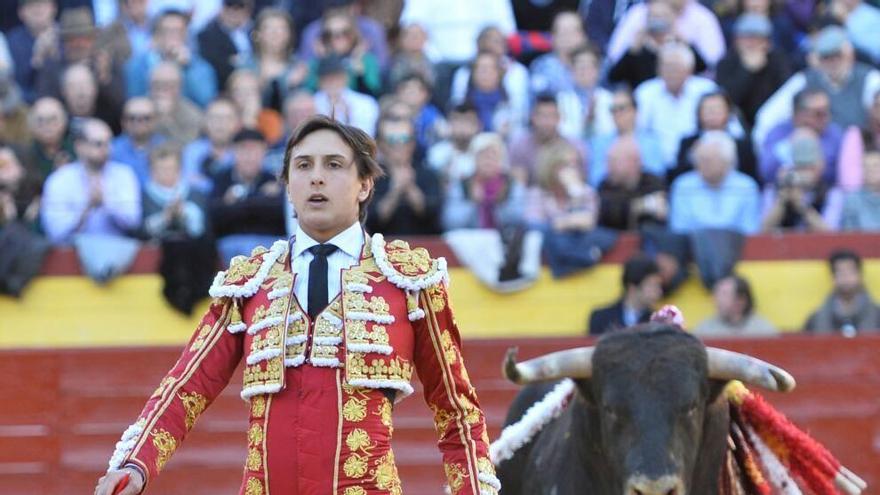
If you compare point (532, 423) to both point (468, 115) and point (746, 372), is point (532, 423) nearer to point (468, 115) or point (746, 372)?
point (746, 372)

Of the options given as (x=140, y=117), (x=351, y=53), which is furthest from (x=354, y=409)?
(x=351, y=53)

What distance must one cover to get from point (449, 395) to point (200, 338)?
0.46m

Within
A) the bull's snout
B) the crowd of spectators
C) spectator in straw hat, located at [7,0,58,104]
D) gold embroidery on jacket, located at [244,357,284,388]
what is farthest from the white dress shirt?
spectator in straw hat, located at [7,0,58,104]

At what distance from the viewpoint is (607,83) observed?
843 centimetres

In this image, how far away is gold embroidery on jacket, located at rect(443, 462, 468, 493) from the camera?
11.2 ft

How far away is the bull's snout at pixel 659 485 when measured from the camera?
13.8ft

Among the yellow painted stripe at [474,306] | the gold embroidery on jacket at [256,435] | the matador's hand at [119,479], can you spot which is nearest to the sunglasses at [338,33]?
the yellow painted stripe at [474,306]

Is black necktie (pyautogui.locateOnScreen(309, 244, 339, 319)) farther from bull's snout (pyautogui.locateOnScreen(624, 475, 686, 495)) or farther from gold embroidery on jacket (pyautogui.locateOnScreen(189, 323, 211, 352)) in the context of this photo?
bull's snout (pyautogui.locateOnScreen(624, 475, 686, 495))

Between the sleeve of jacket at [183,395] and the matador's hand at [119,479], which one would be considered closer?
the matador's hand at [119,479]

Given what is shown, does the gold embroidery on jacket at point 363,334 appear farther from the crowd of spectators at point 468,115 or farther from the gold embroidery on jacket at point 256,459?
the crowd of spectators at point 468,115

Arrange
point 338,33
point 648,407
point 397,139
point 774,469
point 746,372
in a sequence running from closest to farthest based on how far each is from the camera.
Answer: point 648,407, point 746,372, point 774,469, point 397,139, point 338,33

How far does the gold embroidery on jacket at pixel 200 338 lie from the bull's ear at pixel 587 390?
1406mm

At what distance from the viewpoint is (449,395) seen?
345 cm

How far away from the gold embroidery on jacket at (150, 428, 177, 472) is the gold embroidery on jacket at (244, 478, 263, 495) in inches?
6.0
